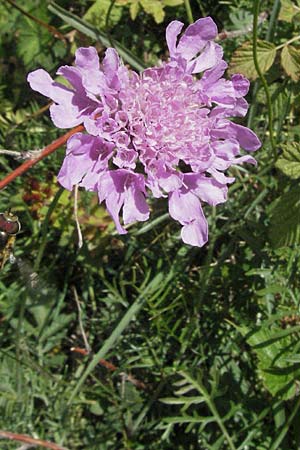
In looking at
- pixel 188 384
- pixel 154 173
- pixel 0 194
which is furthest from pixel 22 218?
pixel 154 173

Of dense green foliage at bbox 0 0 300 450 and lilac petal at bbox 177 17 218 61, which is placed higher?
lilac petal at bbox 177 17 218 61

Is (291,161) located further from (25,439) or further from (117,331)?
(25,439)

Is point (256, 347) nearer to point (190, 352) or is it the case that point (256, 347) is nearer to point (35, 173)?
point (190, 352)

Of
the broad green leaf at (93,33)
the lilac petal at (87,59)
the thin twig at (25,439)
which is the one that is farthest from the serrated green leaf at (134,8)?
the thin twig at (25,439)

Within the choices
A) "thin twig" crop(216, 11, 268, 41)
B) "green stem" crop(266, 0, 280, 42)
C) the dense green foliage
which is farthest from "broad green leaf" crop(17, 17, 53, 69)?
"green stem" crop(266, 0, 280, 42)

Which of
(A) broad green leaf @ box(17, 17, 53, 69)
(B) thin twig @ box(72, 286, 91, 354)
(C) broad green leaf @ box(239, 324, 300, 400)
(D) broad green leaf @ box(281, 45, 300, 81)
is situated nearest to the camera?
(D) broad green leaf @ box(281, 45, 300, 81)

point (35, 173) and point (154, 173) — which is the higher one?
point (154, 173)

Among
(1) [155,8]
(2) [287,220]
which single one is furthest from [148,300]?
(1) [155,8]

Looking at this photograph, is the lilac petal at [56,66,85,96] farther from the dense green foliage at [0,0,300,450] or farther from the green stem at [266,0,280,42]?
the green stem at [266,0,280,42]
